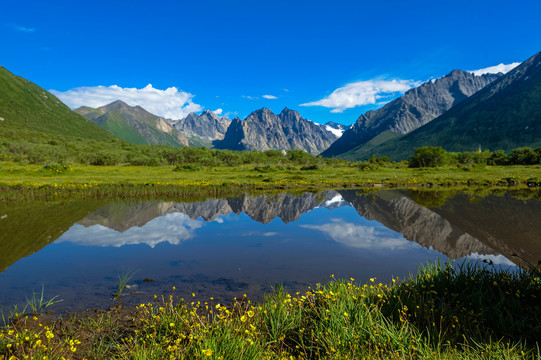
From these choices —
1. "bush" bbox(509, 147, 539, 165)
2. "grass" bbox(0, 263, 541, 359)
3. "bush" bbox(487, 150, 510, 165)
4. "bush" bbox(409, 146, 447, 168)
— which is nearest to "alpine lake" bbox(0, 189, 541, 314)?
"grass" bbox(0, 263, 541, 359)

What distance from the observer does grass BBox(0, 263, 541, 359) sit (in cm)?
485

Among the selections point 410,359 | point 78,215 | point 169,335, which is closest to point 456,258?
point 410,359

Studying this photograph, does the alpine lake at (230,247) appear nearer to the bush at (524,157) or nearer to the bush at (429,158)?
the bush at (429,158)

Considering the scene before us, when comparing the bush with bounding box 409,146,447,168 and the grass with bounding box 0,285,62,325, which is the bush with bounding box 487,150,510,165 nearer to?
the bush with bounding box 409,146,447,168

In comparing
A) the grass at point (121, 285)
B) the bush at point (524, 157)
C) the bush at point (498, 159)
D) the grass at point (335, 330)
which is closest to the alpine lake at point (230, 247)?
the grass at point (121, 285)

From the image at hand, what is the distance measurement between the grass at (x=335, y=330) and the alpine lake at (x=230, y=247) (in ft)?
3.96

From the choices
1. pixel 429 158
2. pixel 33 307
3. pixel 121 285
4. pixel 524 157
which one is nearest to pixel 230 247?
pixel 121 285

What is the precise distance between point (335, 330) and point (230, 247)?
34.1 feet

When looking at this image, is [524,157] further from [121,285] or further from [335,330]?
[121,285]

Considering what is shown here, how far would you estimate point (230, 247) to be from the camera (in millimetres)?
15258

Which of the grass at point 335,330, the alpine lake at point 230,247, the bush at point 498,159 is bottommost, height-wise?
the alpine lake at point 230,247

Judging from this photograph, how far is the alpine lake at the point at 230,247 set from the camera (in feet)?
33.1

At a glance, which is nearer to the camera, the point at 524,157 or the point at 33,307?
the point at 33,307

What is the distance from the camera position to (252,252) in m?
14.3
